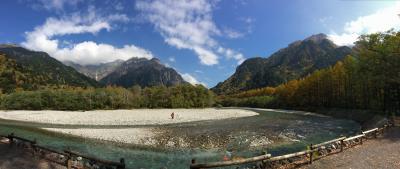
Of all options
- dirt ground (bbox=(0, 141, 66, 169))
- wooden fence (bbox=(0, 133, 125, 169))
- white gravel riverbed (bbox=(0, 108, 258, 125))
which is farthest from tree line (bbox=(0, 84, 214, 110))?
dirt ground (bbox=(0, 141, 66, 169))

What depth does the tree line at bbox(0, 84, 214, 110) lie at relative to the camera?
140 m

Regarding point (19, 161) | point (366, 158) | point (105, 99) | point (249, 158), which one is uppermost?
point (105, 99)

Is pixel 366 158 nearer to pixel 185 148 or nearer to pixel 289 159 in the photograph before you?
pixel 289 159

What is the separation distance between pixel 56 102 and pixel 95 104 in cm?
1878

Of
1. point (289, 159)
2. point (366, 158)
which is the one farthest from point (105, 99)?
point (366, 158)

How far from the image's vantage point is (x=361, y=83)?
76.6 meters

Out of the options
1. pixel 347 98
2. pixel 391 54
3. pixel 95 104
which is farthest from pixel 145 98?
pixel 391 54

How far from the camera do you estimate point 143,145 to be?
115 ft

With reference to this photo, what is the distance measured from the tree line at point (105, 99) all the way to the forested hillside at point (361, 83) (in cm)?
5341

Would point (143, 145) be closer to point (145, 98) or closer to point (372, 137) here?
point (372, 137)

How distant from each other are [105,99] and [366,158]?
148 metres

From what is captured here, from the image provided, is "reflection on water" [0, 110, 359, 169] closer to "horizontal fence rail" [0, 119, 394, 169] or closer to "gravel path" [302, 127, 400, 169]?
"horizontal fence rail" [0, 119, 394, 169]

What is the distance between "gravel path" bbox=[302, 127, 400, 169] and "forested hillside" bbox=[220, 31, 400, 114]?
3445 cm

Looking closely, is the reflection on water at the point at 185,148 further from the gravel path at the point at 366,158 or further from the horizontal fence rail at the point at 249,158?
the gravel path at the point at 366,158
